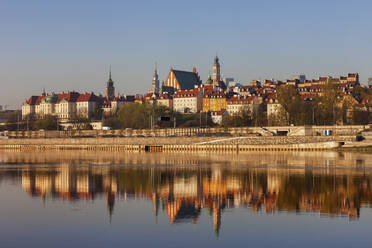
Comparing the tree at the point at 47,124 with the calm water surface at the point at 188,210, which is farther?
the tree at the point at 47,124

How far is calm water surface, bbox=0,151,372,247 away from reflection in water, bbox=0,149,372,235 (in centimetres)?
5

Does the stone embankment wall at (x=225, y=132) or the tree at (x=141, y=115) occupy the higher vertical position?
the tree at (x=141, y=115)

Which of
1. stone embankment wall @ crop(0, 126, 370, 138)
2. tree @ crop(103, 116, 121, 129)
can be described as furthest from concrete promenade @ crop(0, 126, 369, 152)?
tree @ crop(103, 116, 121, 129)

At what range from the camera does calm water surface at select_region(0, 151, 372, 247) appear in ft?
61.2

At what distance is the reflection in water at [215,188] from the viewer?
80.2 feet

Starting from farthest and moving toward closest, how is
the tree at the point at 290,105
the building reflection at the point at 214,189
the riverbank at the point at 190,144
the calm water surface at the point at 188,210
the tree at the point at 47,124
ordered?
the tree at the point at 47,124
the tree at the point at 290,105
the riverbank at the point at 190,144
the building reflection at the point at 214,189
the calm water surface at the point at 188,210

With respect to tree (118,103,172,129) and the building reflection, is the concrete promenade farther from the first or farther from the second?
the building reflection

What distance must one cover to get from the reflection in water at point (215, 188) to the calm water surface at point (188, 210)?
0.05m

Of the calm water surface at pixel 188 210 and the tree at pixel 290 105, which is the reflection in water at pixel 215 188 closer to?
the calm water surface at pixel 188 210

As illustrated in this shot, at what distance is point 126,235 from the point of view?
63.3 ft

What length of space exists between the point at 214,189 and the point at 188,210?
7.04 m

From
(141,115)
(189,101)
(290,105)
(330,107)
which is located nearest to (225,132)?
(290,105)

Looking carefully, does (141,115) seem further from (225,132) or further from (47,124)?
(225,132)

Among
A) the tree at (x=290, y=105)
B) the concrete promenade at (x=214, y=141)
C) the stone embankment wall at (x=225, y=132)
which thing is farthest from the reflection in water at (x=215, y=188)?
the tree at (x=290, y=105)
